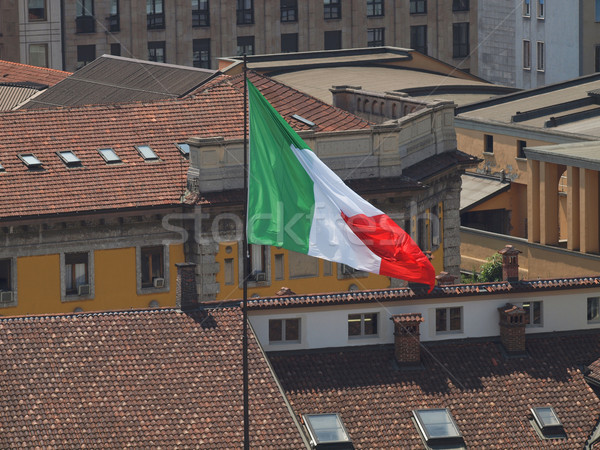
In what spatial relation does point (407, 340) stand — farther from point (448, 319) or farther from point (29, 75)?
point (29, 75)

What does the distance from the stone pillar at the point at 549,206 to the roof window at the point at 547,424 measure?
46036mm

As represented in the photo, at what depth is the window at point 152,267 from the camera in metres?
90.6

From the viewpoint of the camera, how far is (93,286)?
293ft

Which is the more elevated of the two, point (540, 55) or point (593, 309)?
point (540, 55)

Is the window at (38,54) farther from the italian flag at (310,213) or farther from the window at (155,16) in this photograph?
the italian flag at (310,213)

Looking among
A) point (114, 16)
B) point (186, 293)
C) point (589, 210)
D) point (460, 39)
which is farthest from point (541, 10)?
point (186, 293)

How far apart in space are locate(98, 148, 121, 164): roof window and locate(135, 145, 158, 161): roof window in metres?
1.23

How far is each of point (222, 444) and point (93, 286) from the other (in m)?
23.2

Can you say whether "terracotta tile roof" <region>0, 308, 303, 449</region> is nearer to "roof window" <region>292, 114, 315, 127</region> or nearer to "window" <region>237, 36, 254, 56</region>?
"roof window" <region>292, 114, 315, 127</region>

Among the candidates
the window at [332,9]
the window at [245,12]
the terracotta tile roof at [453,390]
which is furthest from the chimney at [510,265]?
the window at [332,9]

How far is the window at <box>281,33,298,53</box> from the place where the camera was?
173625 mm

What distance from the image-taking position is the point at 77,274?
89.2 m

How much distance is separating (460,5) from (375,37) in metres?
7.89

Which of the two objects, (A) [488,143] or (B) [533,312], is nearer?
(B) [533,312]
